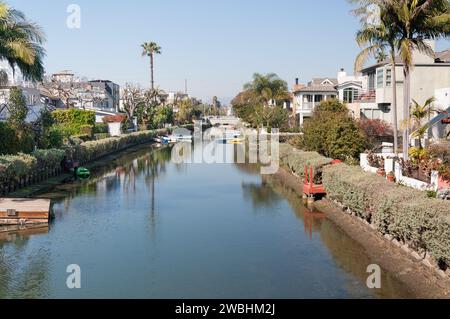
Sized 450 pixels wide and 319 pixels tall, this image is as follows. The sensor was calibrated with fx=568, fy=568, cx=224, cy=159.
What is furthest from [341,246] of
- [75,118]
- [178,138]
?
[178,138]

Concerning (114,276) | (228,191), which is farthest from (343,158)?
(114,276)

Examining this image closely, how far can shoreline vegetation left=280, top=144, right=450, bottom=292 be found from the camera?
1653cm

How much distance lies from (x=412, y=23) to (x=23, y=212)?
950 inches

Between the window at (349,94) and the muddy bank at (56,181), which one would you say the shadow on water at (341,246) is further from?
the window at (349,94)

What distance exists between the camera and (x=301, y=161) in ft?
133

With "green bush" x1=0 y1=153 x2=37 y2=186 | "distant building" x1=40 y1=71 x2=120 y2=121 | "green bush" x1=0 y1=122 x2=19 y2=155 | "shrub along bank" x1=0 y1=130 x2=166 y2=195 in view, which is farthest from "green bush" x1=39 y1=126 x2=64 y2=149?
"distant building" x1=40 y1=71 x2=120 y2=121

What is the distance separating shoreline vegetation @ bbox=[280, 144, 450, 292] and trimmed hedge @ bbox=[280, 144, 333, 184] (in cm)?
125

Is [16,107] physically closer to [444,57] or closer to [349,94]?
[444,57]

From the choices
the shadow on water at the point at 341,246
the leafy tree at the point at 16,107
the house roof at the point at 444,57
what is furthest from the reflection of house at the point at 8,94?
the house roof at the point at 444,57

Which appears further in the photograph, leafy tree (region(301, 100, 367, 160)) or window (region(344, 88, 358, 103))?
window (region(344, 88, 358, 103))

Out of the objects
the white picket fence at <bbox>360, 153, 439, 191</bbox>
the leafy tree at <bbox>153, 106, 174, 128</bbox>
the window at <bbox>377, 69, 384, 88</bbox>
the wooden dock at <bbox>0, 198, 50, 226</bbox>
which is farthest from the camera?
the leafy tree at <bbox>153, 106, 174, 128</bbox>

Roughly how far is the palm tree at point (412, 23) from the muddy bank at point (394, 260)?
7.54m

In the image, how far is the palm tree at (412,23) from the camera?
32.7 meters

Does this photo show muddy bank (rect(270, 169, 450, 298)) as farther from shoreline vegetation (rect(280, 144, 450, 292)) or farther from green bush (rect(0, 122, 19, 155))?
green bush (rect(0, 122, 19, 155))
